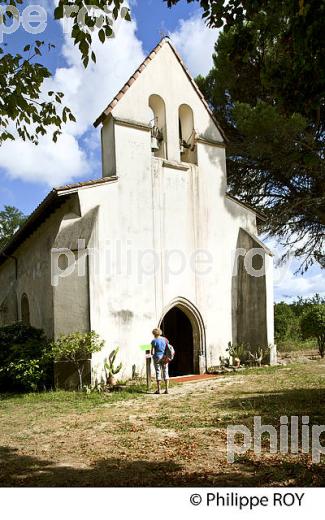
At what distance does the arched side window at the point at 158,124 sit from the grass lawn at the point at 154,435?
302 inches

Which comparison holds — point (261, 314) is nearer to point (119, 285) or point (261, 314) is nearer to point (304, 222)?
point (119, 285)

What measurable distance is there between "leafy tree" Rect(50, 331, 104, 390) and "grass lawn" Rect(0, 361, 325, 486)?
3.00 ft

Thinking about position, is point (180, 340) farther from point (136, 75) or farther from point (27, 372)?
point (136, 75)

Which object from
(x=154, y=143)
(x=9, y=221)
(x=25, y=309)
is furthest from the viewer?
(x=9, y=221)

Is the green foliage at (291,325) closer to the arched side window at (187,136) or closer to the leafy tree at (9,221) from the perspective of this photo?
the arched side window at (187,136)

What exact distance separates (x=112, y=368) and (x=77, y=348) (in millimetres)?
1255

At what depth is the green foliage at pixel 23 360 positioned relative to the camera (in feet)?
38.9

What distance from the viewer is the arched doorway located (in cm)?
1456

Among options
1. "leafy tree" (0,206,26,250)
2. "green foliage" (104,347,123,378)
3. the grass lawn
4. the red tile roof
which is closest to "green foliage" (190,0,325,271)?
the red tile roof

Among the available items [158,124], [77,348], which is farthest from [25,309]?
[158,124]

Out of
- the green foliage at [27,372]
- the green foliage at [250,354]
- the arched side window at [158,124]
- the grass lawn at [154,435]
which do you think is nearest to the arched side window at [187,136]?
the arched side window at [158,124]

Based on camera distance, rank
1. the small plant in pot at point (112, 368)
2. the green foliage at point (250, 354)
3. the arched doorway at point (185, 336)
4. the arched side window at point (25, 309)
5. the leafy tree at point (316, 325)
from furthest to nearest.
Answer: the leafy tree at point (316, 325), the arched side window at point (25, 309), the green foliage at point (250, 354), the arched doorway at point (185, 336), the small plant in pot at point (112, 368)

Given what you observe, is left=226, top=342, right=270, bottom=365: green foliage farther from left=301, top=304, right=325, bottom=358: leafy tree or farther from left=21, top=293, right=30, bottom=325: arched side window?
left=21, top=293, right=30, bottom=325: arched side window

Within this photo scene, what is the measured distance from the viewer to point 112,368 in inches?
483
